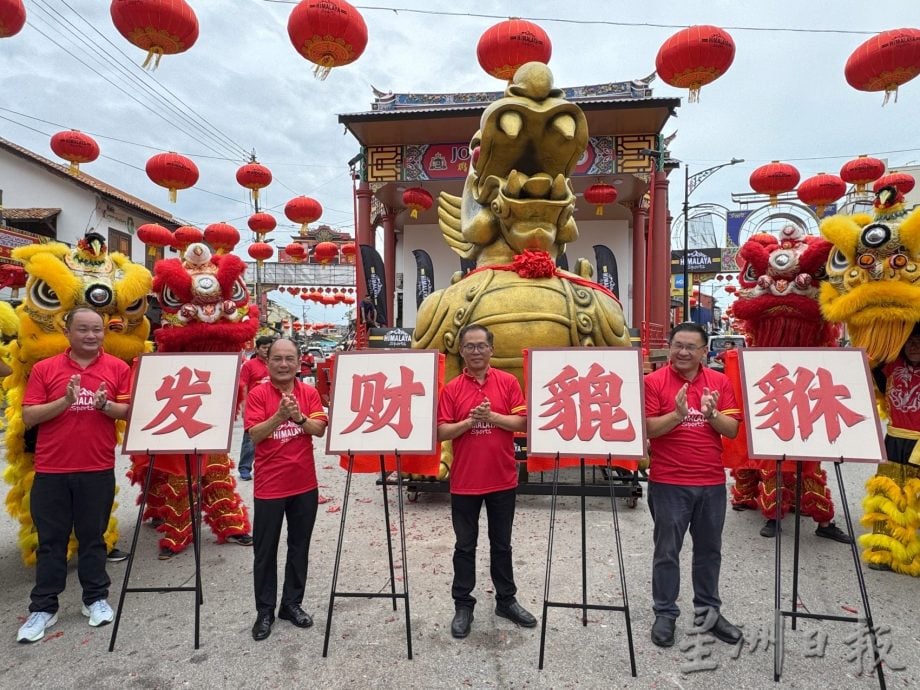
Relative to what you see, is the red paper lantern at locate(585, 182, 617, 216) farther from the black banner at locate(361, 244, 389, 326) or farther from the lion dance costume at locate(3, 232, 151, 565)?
the lion dance costume at locate(3, 232, 151, 565)

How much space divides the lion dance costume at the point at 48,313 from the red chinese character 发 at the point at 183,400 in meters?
0.99

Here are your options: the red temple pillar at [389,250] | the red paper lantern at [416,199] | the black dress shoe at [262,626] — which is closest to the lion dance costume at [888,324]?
the black dress shoe at [262,626]

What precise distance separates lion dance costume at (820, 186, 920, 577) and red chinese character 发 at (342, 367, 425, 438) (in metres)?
2.53

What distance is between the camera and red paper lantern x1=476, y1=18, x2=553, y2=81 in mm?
6465

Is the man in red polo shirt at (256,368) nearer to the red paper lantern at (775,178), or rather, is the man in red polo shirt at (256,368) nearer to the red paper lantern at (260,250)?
the red paper lantern at (775,178)

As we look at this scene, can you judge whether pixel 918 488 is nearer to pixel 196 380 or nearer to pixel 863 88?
pixel 196 380

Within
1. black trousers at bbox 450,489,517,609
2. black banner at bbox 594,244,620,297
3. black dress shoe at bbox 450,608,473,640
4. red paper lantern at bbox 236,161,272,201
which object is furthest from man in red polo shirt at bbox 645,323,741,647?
black banner at bbox 594,244,620,297

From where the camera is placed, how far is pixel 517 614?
2.45m

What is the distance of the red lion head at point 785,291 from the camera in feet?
11.8

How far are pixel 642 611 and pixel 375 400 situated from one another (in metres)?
1.71

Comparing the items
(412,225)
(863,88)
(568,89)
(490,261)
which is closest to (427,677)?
(490,261)

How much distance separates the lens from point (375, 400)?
2.41m

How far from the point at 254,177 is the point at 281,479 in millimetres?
8430

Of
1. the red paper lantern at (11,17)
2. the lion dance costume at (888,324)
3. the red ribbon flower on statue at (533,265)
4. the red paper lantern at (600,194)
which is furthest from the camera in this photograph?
the red paper lantern at (600,194)
